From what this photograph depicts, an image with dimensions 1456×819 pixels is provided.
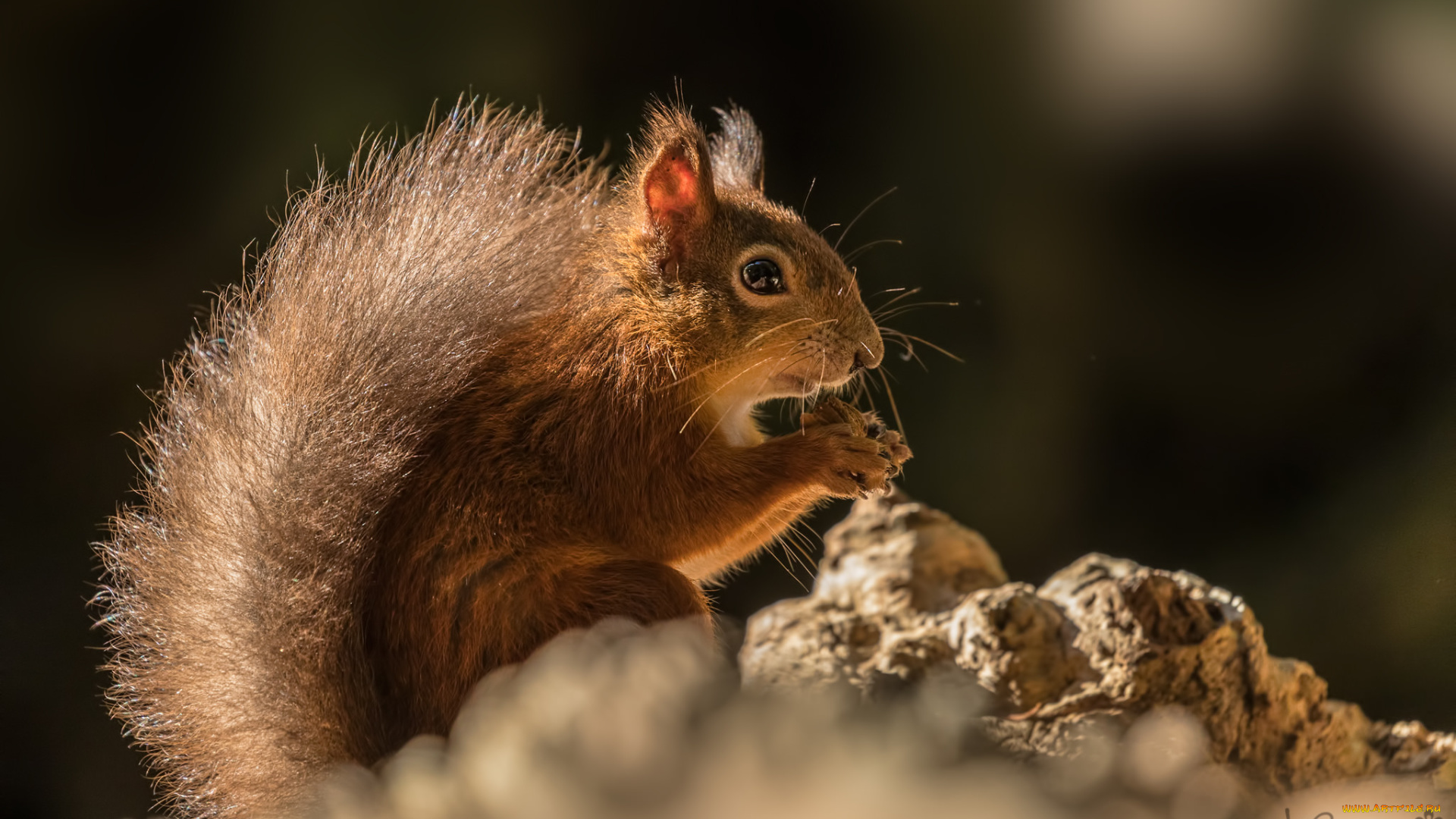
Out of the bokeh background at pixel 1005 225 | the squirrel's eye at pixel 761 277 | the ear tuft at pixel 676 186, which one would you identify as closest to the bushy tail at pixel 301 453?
the ear tuft at pixel 676 186

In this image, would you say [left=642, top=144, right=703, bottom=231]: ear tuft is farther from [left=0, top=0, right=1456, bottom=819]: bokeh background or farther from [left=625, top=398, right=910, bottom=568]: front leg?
[left=0, top=0, right=1456, bottom=819]: bokeh background

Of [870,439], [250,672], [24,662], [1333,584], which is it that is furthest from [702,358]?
[24,662]

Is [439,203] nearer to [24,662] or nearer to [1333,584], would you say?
[24,662]

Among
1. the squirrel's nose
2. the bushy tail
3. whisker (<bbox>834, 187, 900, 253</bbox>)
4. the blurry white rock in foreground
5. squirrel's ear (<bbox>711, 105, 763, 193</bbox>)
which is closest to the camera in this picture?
the blurry white rock in foreground

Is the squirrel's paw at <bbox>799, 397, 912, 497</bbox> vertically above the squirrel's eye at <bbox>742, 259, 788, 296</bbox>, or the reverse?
the squirrel's eye at <bbox>742, 259, 788, 296</bbox>

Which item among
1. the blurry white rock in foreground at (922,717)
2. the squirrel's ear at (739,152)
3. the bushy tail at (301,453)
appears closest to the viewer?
the blurry white rock in foreground at (922,717)

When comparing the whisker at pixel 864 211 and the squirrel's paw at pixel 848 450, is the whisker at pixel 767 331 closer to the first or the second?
the squirrel's paw at pixel 848 450

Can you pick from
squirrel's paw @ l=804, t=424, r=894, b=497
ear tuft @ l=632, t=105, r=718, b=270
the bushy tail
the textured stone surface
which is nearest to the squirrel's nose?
squirrel's paw @ l=804, t=424, r=894, b=497
